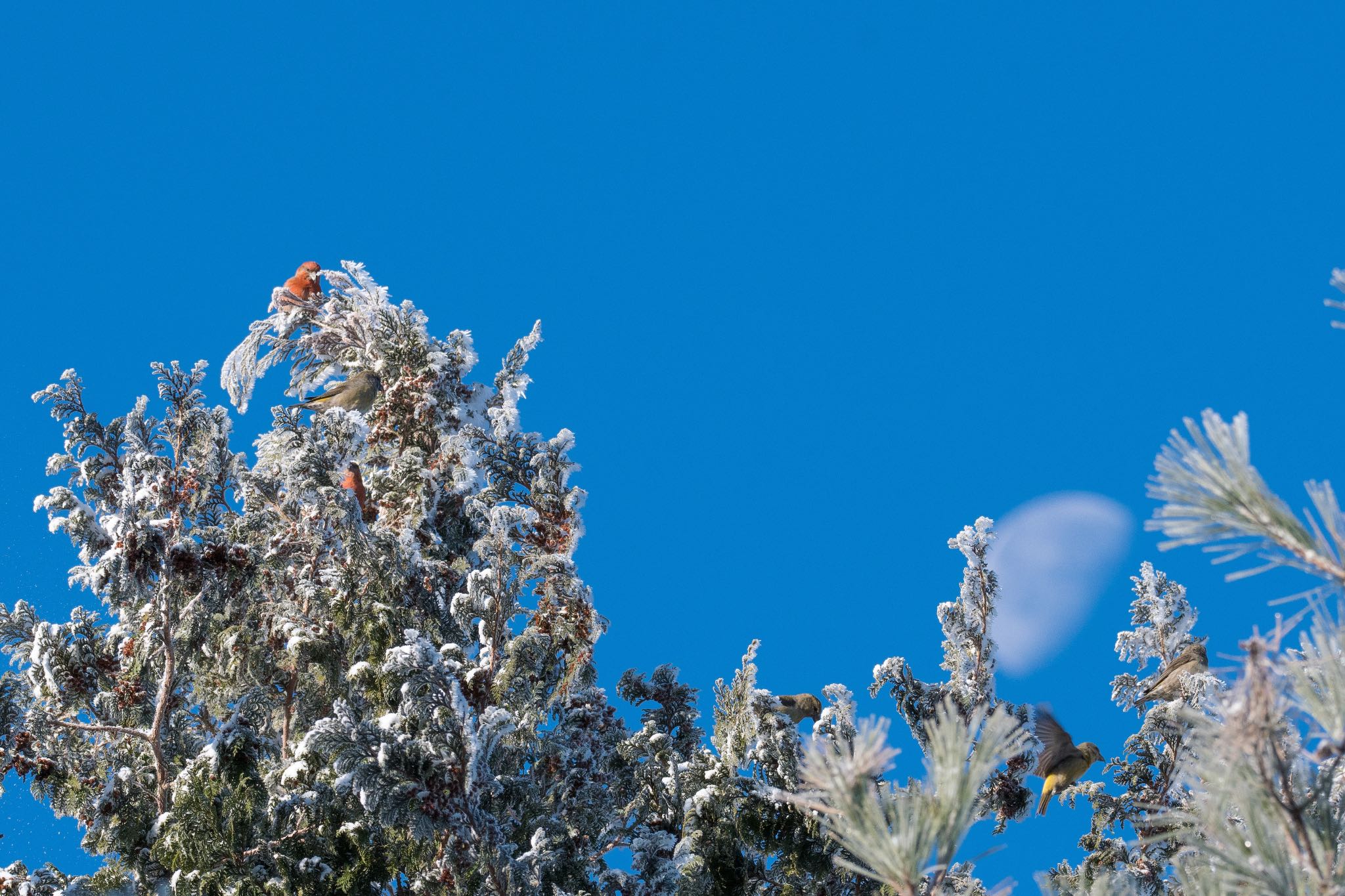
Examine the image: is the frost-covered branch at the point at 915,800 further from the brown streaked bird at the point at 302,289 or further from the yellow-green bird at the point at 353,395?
the brown streaked bird at the point at 302,289

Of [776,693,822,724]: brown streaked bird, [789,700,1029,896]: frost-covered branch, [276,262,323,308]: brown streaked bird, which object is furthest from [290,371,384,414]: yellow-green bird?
[789,700,1029,896]: frost-covered branch

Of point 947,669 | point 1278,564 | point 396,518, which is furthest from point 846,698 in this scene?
point 1278,564

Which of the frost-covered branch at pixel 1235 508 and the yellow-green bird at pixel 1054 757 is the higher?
the yellow-green bird at pixel 1054 757

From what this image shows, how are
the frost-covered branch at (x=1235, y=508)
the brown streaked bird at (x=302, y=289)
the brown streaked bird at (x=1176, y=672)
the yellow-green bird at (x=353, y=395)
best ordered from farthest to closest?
the brown streaked bird at (x=302, y=289) → the brown streaked bird at (x=1176, y=672) → the yellow-green bird at (x=353, y=395) → the frost-covered branch at (x=1235, y=508)

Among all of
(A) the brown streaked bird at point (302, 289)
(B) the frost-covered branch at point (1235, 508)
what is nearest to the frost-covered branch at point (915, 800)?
(B) the frost-covered branch at point (1235, 508)

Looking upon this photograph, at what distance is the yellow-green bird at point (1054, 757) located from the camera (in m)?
9.31

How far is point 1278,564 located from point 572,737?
582cm

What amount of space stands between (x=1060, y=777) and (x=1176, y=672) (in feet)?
4.07

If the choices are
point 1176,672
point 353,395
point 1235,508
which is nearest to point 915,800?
point 1235,508

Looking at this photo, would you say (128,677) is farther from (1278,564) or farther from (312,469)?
(1278,564)

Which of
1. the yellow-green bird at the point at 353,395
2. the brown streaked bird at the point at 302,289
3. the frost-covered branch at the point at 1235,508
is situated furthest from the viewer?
the brown streaked bird at the point at 302,289

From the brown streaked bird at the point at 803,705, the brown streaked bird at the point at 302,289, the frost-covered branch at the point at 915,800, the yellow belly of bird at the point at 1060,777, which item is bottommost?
the frost-covered branch at the point at 915,800

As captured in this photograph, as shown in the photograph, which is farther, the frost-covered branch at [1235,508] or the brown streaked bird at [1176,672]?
the brown streaked bird at [1176,672]

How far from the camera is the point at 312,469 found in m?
7.44
